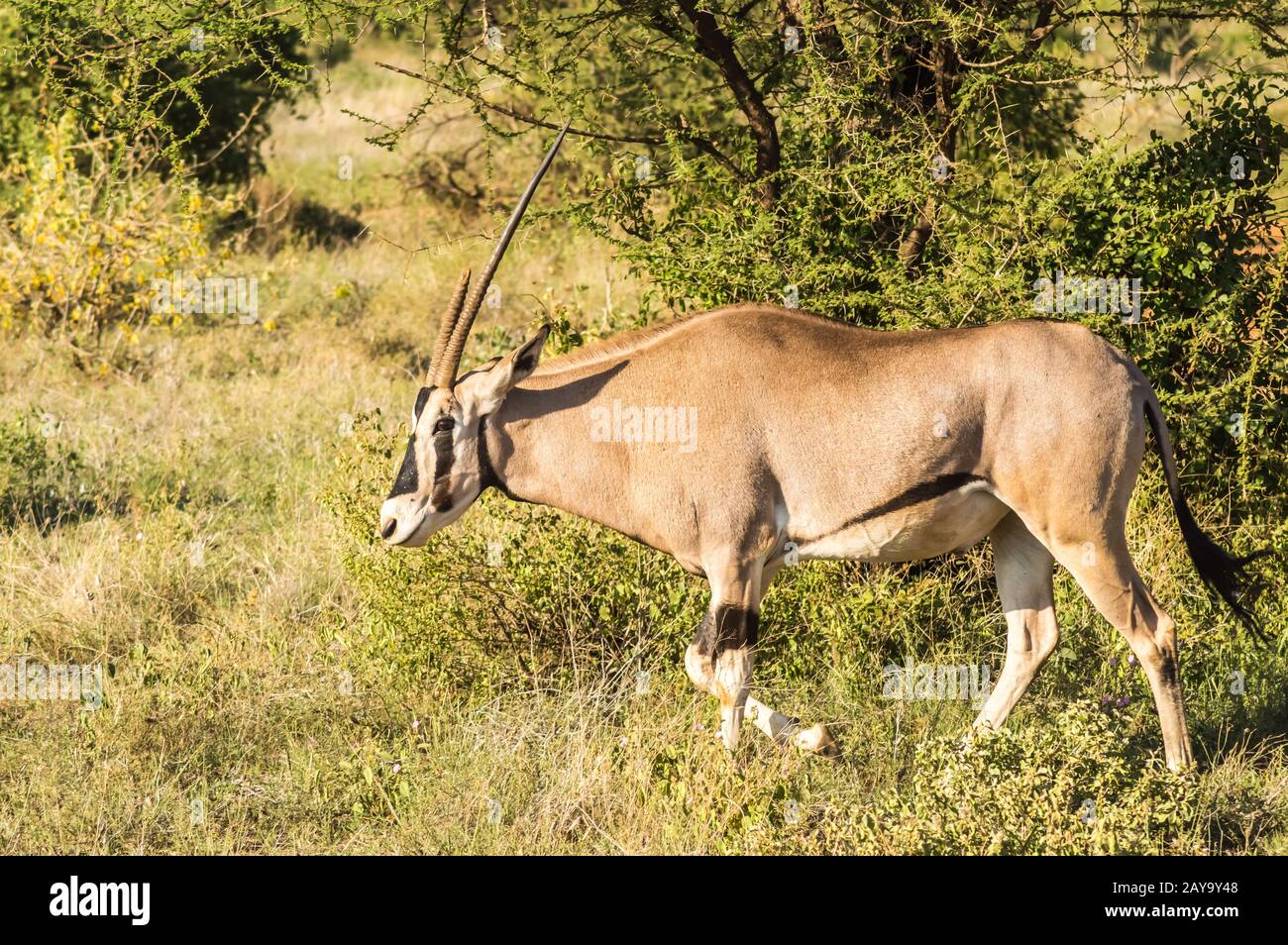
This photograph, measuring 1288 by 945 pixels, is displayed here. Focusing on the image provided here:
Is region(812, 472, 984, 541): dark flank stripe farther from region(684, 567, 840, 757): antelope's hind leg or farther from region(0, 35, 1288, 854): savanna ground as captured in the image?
region(0, 35, 1288, 854): savanna ground

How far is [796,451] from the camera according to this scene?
20.6 feet

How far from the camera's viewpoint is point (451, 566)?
754cm

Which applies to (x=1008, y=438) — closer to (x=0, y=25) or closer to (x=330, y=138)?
(x=0, y=25)

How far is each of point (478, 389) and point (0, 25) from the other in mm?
10570

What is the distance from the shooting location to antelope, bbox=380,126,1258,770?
241 inches

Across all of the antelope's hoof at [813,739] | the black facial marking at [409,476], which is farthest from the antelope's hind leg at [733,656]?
the black facial marking at [409,476]

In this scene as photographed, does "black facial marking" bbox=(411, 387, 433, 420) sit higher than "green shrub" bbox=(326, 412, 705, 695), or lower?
higher

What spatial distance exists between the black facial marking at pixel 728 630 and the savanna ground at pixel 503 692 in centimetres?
38

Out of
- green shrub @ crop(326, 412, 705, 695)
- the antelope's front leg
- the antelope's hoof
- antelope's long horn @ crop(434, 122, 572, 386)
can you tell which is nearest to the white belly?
the antelope's front leg

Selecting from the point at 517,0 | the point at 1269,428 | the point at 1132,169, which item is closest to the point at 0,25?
the point at 517,0

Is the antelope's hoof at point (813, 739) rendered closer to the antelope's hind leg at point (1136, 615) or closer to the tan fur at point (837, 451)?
the tan fur at point (837, 451)

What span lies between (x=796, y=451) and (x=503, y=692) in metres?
2.03

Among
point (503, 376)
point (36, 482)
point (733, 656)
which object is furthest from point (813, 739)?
point (36, 482)

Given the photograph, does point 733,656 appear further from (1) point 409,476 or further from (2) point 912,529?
(1) point 409,476
